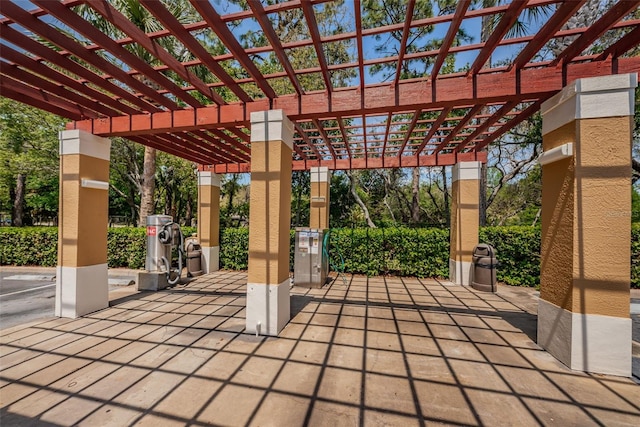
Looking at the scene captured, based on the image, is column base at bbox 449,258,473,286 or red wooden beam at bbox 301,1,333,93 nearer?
red wooden beam at bbox 301,1,333,93

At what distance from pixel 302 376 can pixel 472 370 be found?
169cm

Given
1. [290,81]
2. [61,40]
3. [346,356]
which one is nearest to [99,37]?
[61,40]

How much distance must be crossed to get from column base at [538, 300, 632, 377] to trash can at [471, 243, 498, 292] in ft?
9.60

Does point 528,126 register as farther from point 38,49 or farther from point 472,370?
point 38,49

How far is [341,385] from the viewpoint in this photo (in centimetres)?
244

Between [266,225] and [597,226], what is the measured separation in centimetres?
355

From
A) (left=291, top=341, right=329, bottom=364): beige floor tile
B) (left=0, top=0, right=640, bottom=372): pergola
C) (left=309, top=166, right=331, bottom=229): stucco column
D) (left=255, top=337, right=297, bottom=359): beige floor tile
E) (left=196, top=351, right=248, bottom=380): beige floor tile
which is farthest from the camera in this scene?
(left=309, top=166, right=331, bottom=229): stucco column

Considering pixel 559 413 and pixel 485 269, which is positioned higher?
pixel 485 269

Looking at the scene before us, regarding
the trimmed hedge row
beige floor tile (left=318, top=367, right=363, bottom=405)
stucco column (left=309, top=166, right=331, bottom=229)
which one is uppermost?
stucco column (left=309, top=166, right=331, bottom=229)

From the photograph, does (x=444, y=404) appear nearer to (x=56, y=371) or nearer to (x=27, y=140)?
(x=56, y=371)

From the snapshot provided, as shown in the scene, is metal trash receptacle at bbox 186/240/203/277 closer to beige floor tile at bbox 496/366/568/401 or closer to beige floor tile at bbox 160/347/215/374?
beige floor tile at bbox 160/347/215/374

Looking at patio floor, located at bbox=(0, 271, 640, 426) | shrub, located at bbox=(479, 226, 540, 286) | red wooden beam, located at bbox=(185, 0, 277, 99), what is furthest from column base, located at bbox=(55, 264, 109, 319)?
shrub, located at bbox=(479, 226, 540, 286)

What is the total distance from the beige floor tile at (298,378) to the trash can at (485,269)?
14.9ft

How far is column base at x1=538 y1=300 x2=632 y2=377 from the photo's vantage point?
2625 millimetres
